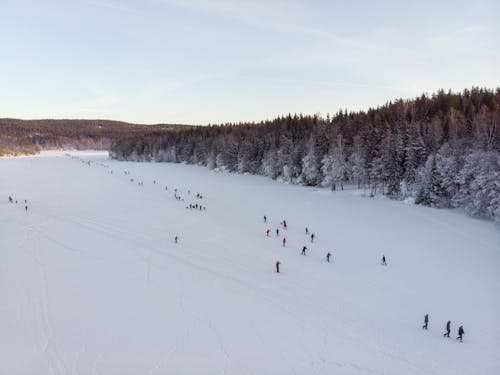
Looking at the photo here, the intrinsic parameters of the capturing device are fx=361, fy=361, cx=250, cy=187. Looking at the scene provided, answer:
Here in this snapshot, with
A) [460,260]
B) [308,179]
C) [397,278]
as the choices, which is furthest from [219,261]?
[308,179]

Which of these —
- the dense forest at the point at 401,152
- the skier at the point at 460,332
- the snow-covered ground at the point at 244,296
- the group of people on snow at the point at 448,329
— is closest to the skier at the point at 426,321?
the group of people on snow at the point at 448,329

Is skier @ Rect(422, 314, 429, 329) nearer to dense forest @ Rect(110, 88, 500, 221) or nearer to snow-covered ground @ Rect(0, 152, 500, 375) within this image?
snow-covered ground @ Rect(0, 152, 500, 375)

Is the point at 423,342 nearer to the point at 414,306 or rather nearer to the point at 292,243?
the point at 414,306

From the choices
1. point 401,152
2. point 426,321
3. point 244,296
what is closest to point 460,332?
point 426,321

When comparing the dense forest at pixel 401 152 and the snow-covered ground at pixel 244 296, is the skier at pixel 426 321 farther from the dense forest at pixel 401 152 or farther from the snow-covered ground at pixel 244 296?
the dense forest at pixel 401 152

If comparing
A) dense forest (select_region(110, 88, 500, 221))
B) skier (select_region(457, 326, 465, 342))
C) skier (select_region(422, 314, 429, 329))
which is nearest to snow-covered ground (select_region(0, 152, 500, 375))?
skier (select_region(422, 314, 429, 329))
